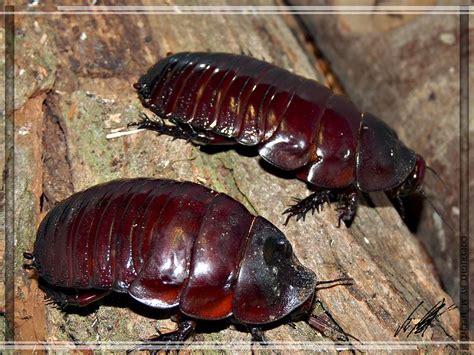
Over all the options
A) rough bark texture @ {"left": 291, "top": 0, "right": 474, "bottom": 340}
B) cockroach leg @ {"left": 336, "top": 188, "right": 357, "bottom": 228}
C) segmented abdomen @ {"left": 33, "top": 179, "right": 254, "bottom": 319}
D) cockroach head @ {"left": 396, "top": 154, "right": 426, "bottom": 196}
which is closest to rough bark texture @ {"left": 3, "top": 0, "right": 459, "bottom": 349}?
cockroach leg @ {"left": 336, "top": 188, "right": 357, "bottom": 228}

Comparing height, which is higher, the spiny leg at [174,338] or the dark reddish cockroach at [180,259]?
the dark reddish cockroach at [180,259]

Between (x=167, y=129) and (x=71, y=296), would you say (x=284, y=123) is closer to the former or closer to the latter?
(x=167, y=129)

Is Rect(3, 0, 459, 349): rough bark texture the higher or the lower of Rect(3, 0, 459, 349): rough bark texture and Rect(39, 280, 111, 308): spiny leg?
the higher

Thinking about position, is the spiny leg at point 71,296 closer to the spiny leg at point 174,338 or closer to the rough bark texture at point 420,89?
the spiny leg at point 174,338

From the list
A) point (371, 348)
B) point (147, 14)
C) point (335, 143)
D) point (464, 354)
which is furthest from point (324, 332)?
point (147, 14)

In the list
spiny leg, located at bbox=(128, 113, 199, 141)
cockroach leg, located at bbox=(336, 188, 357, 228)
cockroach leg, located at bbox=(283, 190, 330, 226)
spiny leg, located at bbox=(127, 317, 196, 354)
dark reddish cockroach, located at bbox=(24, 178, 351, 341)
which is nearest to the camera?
dark reddish cockroach, located at bbox=(24, 178, 351, 341)

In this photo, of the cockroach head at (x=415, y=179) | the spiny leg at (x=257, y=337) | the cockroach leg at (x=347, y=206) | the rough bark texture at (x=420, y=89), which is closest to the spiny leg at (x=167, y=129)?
the cockroach leg at (x=347, y=206)

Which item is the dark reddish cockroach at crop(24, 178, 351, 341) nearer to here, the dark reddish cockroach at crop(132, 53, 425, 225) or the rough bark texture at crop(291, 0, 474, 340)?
the dark reddish cockroach at crop(132, 53, 425, 225)

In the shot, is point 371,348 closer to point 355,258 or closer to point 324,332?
point 324,332
